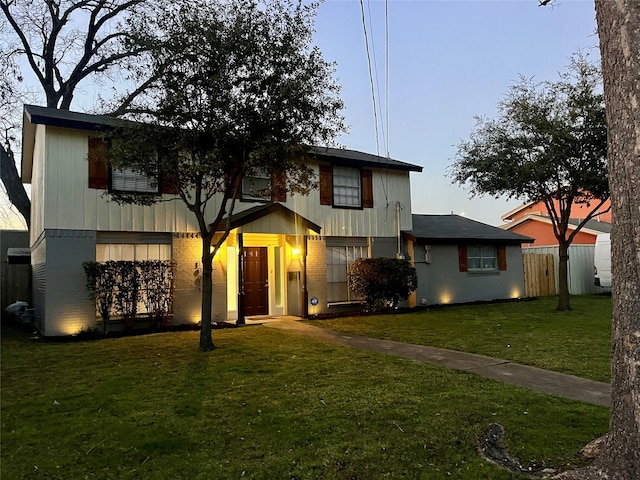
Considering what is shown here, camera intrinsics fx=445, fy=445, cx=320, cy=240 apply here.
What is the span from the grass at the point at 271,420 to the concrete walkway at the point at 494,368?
32cm

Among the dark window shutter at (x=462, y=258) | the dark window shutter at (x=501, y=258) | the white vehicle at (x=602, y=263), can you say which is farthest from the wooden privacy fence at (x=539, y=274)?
the dark window shutter at (x=462, y=258)

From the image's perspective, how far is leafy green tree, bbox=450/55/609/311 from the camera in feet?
37.6

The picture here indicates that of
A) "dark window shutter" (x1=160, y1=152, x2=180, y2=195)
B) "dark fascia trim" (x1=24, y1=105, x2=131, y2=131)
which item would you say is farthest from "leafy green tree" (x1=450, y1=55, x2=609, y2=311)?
"dark fascia trim" (x1=24, y1=105, x2=131, y2=131)

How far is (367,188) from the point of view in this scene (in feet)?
46.5

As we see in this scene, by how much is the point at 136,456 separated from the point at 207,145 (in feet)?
17.3

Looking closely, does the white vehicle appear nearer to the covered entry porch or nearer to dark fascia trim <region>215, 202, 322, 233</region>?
dark fascia trim <region>215, 202, 322, 233</region>

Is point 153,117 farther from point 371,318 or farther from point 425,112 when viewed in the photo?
point 425,112

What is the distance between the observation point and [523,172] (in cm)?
1217

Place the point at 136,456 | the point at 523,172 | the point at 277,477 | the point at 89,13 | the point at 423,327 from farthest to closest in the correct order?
the point at 89,13
the point at 523,172
the point at 423,327
the point at 136,456
the point at 277,477

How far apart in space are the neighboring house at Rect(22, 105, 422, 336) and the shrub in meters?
0.68

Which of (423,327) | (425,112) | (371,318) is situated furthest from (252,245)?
(425,112)

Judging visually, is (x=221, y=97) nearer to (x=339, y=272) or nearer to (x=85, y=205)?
(x=85, y=205)

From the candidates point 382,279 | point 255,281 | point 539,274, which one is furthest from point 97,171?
point 539,274

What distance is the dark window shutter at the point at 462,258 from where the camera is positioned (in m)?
15.9
